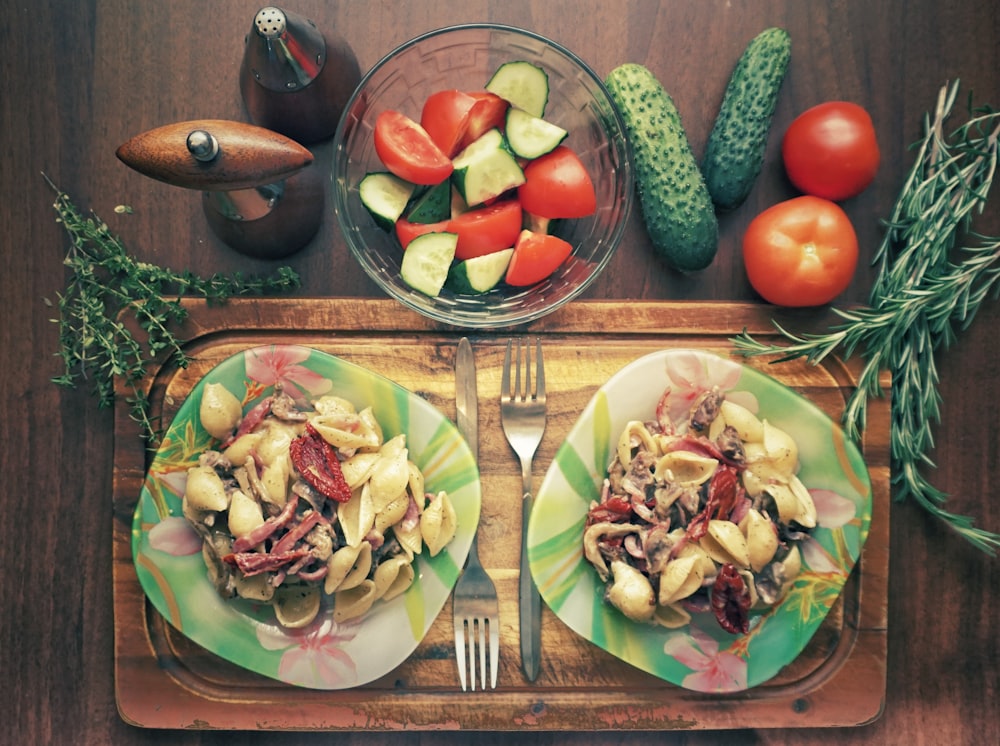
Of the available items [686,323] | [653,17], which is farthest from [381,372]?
[653,17]

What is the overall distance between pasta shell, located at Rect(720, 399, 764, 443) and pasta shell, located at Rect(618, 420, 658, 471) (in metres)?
0.19

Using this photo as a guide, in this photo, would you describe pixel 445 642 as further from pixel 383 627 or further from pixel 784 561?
pixel 784 561

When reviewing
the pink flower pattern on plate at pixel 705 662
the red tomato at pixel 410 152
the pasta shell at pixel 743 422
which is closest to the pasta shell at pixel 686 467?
the pasta shell at pixel 743 422

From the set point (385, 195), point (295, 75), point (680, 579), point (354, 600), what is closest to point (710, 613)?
point (680, 579)

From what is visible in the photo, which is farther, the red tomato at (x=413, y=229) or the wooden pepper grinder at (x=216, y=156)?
the red tomato at (x=413, y=229)

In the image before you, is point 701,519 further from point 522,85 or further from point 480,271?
point 522,85

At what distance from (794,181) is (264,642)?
1.73m

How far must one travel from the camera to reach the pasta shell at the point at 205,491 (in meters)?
1.69

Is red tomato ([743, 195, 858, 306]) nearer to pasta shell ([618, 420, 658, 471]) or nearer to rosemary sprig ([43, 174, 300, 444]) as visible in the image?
pasta shell ([618, 420, 658, 471])

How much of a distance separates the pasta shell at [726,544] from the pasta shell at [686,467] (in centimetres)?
11

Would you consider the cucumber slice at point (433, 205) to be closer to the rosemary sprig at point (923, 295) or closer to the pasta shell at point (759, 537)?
the rosemary sprig at point (923, 295)

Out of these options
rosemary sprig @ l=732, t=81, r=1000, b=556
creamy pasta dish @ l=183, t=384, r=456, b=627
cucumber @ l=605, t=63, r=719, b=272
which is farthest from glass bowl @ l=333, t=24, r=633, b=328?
rosemary sprig @ l=732, t=81, r=1000, b=556

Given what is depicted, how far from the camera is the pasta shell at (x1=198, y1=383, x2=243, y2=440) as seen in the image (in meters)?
1.75

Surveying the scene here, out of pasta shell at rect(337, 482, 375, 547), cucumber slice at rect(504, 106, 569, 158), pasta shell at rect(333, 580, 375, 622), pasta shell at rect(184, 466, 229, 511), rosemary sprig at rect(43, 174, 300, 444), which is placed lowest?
pasta shell at rect(333, 580, 375, 622)
